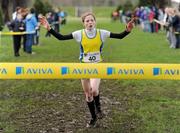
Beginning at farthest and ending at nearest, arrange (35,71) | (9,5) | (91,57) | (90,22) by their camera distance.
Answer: (9,5), (91,57), (90,22), (35,71)

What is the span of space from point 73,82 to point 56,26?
22.4 m

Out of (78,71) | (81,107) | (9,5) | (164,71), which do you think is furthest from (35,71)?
(9,5)

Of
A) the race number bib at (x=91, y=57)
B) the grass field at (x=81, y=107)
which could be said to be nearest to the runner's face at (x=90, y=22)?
the race number bib at (x=91, y=57)

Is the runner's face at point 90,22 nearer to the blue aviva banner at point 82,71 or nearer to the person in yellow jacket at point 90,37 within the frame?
the person in yellow jacket at point 90,37

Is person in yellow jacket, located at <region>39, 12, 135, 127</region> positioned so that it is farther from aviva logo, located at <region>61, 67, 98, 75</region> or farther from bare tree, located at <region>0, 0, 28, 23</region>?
bare tree, located at <region>0, 0, 28, 23</region>

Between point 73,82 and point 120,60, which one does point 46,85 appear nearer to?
point 73,82

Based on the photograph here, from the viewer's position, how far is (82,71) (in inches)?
303

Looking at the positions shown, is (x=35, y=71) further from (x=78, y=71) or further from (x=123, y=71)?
(x=123, y=71)

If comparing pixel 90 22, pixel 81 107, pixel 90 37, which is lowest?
pixel 81 107

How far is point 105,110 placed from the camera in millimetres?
10094

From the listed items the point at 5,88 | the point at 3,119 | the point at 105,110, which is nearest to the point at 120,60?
the point at 5,88

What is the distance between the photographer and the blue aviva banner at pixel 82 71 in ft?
25.2

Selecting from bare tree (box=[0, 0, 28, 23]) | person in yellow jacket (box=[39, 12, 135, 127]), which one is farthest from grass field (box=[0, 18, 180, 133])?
bare tree (box=[0, 0, 28, 23])

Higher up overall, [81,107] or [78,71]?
[78,71]
